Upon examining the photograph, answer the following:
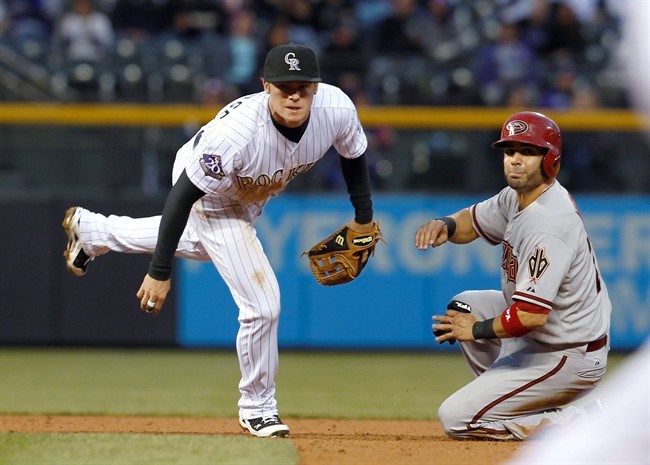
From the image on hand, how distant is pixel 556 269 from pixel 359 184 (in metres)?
1.14

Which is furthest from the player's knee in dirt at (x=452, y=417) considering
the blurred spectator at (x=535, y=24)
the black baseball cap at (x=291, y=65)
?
the blurred spectator at (x=535, y=24)

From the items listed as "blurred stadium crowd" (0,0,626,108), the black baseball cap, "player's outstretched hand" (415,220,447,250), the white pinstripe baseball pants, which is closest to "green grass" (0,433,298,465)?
the white pinstripe baseball pants

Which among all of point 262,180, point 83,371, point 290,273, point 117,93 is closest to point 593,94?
point 290,273

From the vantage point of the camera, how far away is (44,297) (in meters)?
8.76

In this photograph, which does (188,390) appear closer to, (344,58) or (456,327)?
(456,327)

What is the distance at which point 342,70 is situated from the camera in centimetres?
946

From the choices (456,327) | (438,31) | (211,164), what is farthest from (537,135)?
(438,31)

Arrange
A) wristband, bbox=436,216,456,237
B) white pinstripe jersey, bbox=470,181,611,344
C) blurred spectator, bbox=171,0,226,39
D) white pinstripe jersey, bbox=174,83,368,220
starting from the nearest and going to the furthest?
white pinstripe jersey, bbox=470,181,611,344 → white pinstripe jersey, bbox=174,83,368,220 → wristband, bbox=436,216,456,237 → blurred spectator, bbox=171,0,226,39

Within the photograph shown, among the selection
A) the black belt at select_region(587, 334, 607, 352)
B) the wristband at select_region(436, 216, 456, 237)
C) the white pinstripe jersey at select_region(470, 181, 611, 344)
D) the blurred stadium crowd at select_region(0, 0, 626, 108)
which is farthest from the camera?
the blurred stadium crowd at select_region(0, 0, 626, 108)

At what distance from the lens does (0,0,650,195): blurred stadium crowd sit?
8727 mm

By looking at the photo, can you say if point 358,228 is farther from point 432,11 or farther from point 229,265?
point 432,11

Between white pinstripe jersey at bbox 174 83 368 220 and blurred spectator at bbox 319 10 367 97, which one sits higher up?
blurred spectator at bbox 319 10 367 97

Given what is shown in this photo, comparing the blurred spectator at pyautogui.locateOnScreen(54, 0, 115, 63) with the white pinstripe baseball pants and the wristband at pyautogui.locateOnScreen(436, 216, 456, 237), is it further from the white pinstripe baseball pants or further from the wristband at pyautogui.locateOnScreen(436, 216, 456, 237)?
the wristband at pyautogui.locateOnScreen(436, 216, 456, 237)

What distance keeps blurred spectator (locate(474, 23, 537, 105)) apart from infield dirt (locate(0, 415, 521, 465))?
14.0ft
